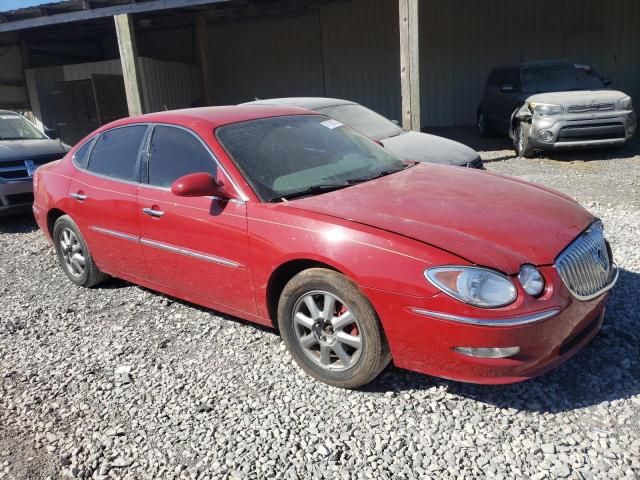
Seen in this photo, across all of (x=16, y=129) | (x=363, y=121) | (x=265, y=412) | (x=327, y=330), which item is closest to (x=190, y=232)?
(x=327, y=330)

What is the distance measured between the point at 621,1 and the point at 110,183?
47.7ft

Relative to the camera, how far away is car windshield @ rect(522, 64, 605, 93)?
10523 mm

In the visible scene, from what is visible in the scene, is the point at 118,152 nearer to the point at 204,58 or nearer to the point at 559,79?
the point at 559,79

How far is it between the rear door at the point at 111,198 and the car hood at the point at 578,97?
769 cm

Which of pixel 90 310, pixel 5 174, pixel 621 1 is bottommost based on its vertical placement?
pixel 90 310

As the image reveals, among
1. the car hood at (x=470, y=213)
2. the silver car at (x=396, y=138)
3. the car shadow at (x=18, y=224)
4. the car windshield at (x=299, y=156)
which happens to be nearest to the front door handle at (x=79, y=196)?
the car windshield at (x=299, y=156)

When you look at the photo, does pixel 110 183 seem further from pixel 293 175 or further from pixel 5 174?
pixel 5 174

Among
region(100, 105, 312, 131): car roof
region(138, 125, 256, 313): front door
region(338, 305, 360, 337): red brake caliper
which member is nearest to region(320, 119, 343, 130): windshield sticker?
region(100, 105, 312, 131): car roof

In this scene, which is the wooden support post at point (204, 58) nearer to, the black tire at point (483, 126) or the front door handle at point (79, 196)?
the black tire at point (483, 126)

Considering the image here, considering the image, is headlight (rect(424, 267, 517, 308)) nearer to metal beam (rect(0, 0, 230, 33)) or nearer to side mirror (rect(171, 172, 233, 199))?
side mirror (rect(171, 172, 233, 199))

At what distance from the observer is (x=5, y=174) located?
24.5 ft

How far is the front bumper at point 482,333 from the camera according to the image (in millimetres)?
2609

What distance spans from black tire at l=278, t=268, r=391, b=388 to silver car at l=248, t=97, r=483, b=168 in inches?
142

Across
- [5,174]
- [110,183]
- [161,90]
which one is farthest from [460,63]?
[110,183]
